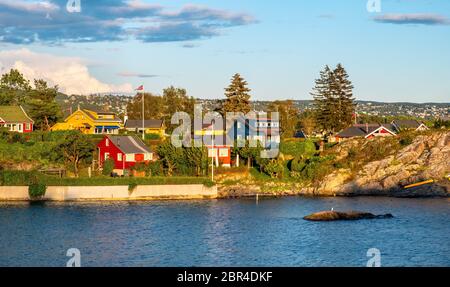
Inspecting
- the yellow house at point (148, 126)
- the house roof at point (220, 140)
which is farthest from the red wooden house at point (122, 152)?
the yellow house at point (148, 126)

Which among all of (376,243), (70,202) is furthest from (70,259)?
(70,202)

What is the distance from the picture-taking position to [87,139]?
296ft

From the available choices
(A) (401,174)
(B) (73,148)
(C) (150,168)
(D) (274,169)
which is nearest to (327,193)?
(D) (274,169)

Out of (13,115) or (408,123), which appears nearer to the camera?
(13,115)

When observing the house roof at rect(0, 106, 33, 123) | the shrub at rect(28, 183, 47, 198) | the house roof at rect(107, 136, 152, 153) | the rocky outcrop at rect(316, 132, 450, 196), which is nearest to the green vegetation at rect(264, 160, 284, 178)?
the rocky outcrop at rect(316, 132, 450, 196)

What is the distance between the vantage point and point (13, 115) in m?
112

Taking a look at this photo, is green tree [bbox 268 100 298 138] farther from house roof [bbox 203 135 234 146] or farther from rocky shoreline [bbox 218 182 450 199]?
rocky shoreline [bbox 218 182 450 199]

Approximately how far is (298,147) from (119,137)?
76.1 feet

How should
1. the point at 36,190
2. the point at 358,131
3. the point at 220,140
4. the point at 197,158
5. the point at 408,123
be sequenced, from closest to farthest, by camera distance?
1. the point at 36,190
2. the point at 197,158
3. the point at 220,140
4. the point at 358,131
5. the point at 408,123

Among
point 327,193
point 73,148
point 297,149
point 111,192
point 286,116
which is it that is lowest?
point 327,193

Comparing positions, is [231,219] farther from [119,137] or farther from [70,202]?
[119,137]

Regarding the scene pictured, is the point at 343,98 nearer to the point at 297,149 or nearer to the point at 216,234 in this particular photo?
the point at 297,149

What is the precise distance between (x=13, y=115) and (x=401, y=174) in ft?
192

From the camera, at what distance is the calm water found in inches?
2014
